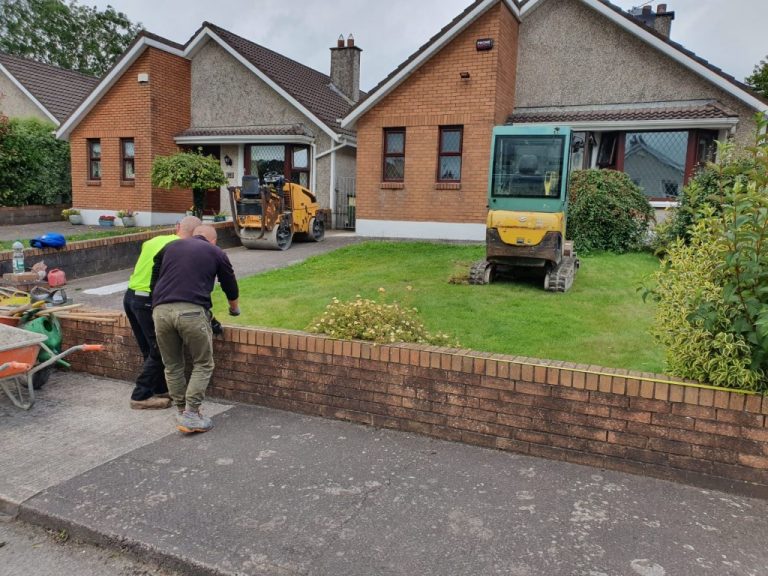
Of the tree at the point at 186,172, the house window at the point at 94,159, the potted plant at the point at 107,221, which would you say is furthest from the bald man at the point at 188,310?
the house window at the point at 94,159

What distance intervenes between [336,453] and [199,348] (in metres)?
1.44

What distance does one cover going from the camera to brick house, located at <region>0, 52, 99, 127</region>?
76.8ft

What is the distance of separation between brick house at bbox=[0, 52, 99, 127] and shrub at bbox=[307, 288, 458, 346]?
21.6 meters

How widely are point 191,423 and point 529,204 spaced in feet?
20.9

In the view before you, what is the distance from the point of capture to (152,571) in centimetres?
321

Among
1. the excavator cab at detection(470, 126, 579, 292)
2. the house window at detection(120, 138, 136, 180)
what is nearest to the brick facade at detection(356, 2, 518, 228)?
the excavator cab at detection(470, 126, 579, 292)

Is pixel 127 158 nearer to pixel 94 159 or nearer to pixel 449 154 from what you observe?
pixel 94 159

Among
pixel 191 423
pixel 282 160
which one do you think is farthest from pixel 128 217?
pixel 191 423

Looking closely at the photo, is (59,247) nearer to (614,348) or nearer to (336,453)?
(336,453)

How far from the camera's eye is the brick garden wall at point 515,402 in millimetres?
3814

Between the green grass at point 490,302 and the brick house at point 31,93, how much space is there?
17375 millimetres

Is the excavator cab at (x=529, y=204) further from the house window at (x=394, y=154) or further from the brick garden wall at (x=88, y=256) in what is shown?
the brick garden wall at (x=88, y=256)

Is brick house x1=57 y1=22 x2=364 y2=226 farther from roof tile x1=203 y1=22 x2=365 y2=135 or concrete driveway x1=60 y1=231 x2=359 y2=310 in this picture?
concrete driveway x1=60 y1=231 x2=359 y2=310

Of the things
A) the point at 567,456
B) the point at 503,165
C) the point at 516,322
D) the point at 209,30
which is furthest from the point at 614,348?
the point at 209,30
